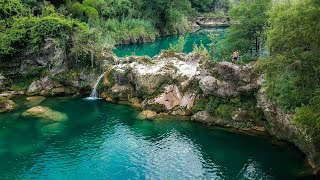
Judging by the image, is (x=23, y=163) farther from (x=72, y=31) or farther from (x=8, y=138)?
(x=72, y=31)

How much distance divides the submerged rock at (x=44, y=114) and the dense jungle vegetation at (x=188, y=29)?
961 centimetres

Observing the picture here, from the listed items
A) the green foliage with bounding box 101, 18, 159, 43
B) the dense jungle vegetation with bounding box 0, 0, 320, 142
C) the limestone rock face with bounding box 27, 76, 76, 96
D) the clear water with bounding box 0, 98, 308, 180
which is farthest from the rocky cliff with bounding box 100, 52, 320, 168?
the green foliage with bounding box 101, 18, 159, 43

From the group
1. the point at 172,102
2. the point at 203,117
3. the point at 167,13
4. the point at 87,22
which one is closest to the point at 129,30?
the point at 87,22

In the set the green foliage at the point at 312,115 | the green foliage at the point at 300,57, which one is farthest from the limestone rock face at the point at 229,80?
the green foliage at the point at 312,115

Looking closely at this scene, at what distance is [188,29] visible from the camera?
324 ft

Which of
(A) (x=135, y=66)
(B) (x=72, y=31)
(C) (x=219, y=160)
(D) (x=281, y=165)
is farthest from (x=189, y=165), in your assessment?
(B) (x=72, y=31)

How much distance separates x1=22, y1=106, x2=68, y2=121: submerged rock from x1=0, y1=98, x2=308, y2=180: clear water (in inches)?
32.8

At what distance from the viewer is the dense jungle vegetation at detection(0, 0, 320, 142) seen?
23.8m

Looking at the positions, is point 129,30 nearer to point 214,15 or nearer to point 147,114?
point 214,15

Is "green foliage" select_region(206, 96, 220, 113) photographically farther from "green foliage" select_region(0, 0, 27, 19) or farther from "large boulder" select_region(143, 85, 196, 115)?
"green foliage" select_region(0, 0, 27, 19)

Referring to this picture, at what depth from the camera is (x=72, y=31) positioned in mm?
49688

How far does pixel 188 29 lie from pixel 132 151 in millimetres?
69505

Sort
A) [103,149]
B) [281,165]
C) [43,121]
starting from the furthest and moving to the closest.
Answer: [43,121] → [103,149] → [281,165]

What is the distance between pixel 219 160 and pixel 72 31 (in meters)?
27.6
